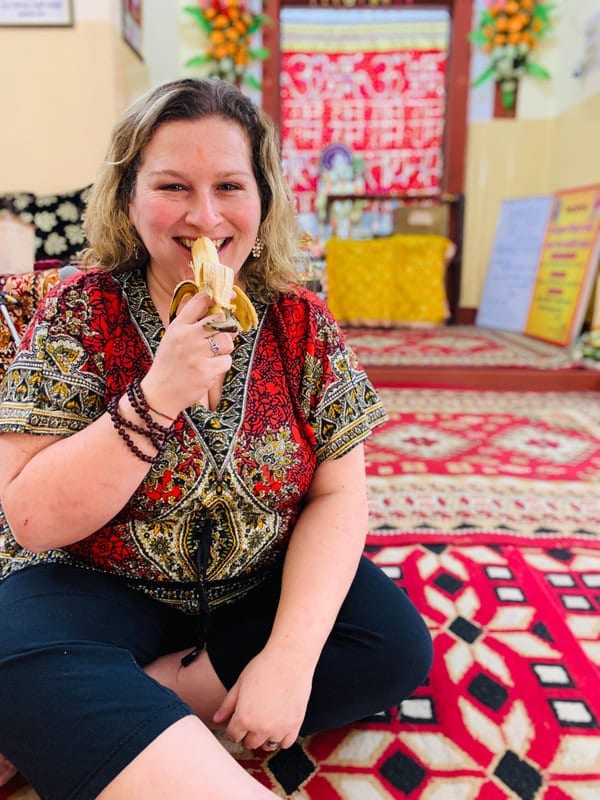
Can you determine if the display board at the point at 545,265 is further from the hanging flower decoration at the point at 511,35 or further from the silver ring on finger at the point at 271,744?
the silver ring on finger at the point at 271,744

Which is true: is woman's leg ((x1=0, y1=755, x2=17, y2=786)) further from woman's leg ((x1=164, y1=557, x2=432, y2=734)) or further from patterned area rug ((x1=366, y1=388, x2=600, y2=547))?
patterned area rug ((x1=366, y1=388, x2=600, y2=547))

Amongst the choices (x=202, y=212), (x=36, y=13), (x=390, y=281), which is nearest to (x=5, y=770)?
(x=202, y=212)

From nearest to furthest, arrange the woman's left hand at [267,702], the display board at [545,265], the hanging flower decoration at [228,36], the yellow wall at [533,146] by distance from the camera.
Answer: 1. the woman's left hand at [267,702]
2. the display board at [545,265]
3. the yellow wall at [533,146]
4. the hanging flower decoration at [228,36]

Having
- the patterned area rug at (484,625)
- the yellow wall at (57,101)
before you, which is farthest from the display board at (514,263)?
the yellow wall at (57,101)

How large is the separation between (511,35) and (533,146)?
710 millimetres

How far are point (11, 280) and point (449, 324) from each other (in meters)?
3.70

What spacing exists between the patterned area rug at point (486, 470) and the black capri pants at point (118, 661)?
587mm

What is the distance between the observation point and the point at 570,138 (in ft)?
12.7

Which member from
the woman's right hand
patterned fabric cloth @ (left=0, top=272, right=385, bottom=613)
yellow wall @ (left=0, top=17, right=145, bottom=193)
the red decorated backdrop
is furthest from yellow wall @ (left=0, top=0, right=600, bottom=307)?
the woman's right hand

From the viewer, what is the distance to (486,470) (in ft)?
5.91

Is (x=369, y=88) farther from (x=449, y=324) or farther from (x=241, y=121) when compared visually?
(x=241, y=121)

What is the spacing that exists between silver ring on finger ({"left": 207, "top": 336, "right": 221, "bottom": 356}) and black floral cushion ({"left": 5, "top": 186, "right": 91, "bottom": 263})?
4.76 feet

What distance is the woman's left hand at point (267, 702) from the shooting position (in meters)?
0.67

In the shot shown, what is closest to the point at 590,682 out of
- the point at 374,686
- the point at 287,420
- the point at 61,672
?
the point at 374,686
